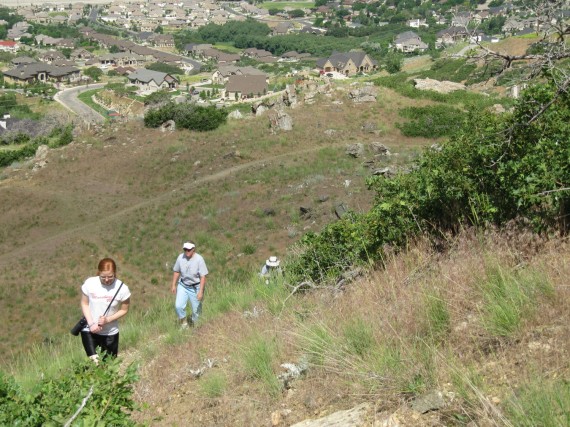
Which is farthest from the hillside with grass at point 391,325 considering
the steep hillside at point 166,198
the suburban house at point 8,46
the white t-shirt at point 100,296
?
the suburban house at point 8,46

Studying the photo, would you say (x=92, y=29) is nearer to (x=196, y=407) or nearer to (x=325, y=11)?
(x=325, y=11)

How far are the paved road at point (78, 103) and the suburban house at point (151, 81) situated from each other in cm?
533

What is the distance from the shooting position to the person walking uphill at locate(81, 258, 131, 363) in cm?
604

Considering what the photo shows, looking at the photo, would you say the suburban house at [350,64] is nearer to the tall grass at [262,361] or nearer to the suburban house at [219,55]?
the suburban house at [219,55]

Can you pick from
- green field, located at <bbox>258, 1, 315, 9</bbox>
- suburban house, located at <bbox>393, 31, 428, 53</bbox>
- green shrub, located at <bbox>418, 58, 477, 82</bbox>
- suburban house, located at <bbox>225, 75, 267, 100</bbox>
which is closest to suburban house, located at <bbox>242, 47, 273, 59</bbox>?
suburban house, located at <bbox>393, 31, 428, 53</bbox>

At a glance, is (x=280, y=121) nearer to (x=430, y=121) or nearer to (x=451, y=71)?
(x=430, y=121)

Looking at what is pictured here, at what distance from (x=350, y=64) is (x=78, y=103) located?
33.1 metres

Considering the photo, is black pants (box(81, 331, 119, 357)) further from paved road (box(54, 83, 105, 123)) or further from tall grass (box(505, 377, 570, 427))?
paved road (box(54, 83, 105, 123))

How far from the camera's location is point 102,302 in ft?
20.0

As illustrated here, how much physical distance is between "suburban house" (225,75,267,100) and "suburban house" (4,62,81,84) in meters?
26.5

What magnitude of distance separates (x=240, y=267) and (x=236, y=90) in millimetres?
55009

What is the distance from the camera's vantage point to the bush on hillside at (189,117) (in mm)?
26562

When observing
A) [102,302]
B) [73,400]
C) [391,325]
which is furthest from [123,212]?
[73,400]

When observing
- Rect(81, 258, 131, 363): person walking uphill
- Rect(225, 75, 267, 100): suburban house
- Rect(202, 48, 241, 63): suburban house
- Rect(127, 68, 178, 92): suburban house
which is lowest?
Rect(202, 48, 241, 63): suburban house
